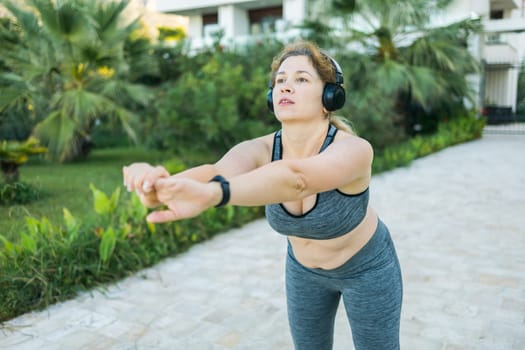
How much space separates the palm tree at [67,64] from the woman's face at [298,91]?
8030 millimetres

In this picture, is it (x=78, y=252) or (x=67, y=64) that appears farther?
(x=67, y=64)

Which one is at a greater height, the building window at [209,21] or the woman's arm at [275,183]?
the building window at [209,21]

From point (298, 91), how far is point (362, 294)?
803 mm

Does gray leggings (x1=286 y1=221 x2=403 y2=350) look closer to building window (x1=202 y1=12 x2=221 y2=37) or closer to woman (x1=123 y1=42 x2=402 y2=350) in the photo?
woman (x1=123 y1=42 x2=402 y2=350)

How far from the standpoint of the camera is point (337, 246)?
6.12ft

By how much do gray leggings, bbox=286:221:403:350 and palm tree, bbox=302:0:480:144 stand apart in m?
9.99

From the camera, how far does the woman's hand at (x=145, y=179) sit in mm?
1205

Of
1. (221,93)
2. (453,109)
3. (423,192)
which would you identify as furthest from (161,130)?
(453,109)

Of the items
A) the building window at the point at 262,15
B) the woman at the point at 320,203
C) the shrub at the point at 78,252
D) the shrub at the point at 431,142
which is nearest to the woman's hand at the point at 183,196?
the woman at the point at 320,203

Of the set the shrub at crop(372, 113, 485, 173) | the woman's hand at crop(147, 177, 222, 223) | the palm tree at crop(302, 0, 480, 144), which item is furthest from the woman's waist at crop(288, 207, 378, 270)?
the palm tree at crop(302, 0, 480, 144)

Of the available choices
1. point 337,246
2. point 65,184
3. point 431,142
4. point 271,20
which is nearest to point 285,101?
point 337,246

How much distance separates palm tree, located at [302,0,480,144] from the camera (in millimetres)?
12523

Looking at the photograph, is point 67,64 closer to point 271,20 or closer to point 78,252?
point 78,252

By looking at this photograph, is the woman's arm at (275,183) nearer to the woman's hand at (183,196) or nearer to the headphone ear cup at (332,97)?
the woman's hand at (183,196)
